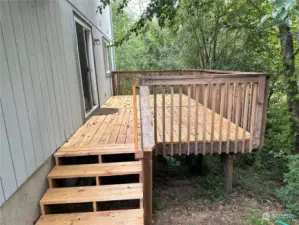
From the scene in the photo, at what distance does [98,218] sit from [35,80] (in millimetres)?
1641

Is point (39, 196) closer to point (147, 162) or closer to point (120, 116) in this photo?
point (147, 162)

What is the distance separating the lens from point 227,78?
8.94 ft

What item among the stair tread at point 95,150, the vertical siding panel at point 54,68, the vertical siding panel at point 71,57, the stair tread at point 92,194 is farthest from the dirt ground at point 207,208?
the vertical siding panel at point 71,57

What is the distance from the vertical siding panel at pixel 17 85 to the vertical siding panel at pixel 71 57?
1.26 metres

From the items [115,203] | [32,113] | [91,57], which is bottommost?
[115,203]

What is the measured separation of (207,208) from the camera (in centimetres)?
296

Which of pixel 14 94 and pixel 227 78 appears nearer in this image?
pixel 14 94

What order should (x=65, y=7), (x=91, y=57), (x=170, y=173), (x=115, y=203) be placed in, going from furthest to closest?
(x=91, y=57), (x=170, y=173), (x=65, y=7), (x=115, y=203)

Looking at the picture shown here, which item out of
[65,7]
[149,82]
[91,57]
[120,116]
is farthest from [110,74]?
[149,82]

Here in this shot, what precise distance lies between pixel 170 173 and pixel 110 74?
14.8 feet

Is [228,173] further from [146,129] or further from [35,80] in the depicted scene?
[35,80]

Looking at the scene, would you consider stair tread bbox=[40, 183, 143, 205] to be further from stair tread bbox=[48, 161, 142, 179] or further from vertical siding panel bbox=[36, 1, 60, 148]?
vertical siding panel bbox=[36, 1, 60, 148]

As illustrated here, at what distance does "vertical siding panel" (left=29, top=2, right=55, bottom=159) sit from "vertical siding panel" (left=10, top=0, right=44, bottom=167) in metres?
0.20

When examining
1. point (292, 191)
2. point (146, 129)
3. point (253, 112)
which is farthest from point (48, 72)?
point (292, 191)
